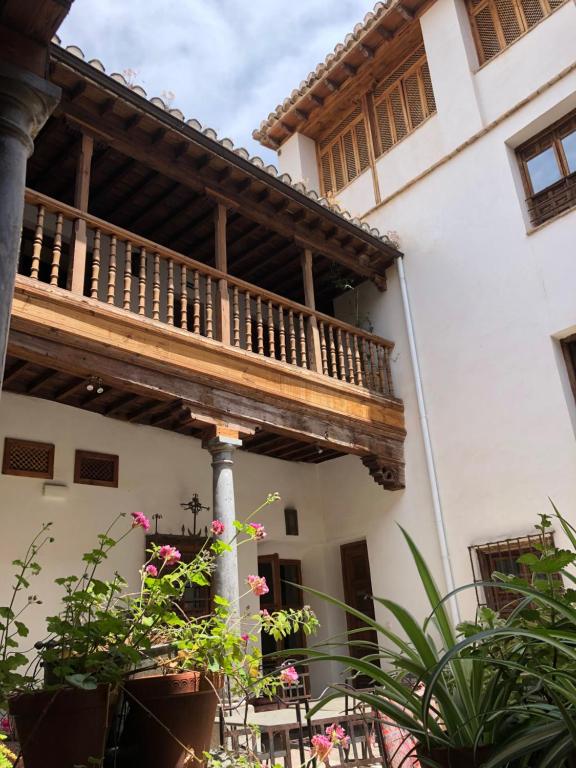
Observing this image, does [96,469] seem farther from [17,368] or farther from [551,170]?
[551,170]

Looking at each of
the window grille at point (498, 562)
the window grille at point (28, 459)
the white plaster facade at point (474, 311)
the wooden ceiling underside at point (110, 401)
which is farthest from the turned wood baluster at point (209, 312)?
the window grille at point (498, 562)

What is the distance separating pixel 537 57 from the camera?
802cm

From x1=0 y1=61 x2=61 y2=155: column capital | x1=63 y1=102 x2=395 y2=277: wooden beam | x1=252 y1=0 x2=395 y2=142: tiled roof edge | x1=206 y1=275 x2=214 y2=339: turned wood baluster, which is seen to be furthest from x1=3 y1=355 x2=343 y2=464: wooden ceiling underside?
x1=252 y1=0 x2=395 y2=142: tiled roof edge

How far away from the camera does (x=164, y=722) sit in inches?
81.0

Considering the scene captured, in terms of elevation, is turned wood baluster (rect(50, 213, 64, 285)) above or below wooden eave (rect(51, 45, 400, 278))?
below

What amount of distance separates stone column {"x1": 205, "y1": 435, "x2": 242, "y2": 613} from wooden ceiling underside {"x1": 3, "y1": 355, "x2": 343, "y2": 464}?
0.27 metres

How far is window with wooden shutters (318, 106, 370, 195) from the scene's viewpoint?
34.1 ft

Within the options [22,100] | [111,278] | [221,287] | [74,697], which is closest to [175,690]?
[74,697]

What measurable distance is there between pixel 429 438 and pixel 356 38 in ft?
20.3

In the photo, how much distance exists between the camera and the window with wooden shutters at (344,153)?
409 inches

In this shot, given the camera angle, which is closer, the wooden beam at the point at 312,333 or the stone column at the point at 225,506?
the stone column at the point at 225,506

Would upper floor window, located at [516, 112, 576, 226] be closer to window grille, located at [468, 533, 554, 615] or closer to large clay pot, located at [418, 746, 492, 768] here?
window grille, located at [468, 533, 554, 615]

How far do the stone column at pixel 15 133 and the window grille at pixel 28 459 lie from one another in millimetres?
4704

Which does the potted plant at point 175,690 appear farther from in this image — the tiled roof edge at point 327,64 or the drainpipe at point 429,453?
the tiled roof edge at point 327,64
